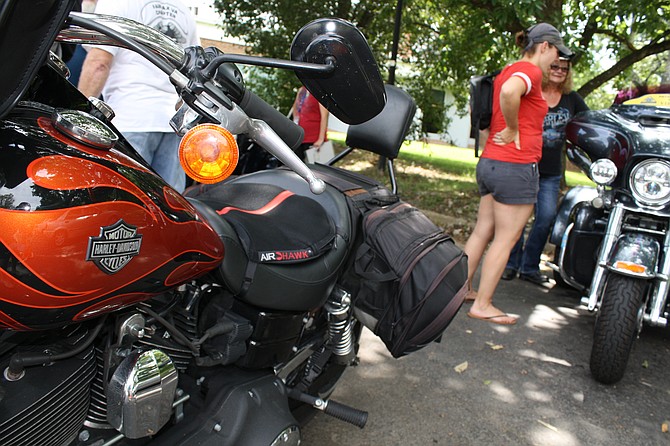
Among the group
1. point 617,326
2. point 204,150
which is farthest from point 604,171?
point 204,150

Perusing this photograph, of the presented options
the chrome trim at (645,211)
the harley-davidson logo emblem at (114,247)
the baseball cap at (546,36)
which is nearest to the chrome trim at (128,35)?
the harley-davidson logo emblem at (114,247)

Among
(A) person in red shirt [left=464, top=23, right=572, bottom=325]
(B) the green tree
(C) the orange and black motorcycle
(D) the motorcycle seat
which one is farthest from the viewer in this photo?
(B) the green tree

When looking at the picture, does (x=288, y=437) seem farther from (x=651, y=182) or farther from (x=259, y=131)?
(x=651, y=182)

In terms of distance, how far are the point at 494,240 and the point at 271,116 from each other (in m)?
2.66

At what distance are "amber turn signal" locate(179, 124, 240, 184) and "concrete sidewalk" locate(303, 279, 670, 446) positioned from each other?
62.8 inches

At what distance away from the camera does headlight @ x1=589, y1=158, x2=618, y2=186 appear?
3.28 m

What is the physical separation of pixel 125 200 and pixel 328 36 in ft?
1.72

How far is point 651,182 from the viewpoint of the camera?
318 centimetres

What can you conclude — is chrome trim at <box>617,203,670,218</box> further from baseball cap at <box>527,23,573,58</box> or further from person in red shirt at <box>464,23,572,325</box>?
baseball cap at <box>527,23,573,58</box>

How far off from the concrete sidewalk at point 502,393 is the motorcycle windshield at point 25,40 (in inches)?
72.9

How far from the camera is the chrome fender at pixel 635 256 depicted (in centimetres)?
298

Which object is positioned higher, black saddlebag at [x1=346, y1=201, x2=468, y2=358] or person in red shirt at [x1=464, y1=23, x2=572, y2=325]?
person in red shirt at [x1=464, y1=23, x2=572, y2=325]

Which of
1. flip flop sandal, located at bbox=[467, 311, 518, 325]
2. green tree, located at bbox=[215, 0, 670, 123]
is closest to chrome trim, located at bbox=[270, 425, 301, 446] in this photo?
flip flop sandal, located at bbox=[467, 311, 518, 325]

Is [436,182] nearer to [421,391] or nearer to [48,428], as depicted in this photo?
[421,391]
